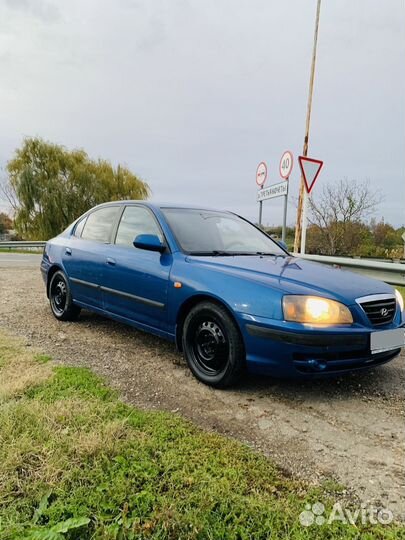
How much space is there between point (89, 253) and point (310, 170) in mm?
4506

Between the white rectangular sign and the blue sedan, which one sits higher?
the white rectangular sign

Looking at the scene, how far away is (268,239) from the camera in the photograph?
441 centimetres

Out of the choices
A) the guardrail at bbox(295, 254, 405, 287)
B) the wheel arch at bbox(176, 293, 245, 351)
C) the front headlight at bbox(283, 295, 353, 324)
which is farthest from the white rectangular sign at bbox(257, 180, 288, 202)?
the front headlight at bbox(283, 295, 353, 324)

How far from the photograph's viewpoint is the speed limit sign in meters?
7.40

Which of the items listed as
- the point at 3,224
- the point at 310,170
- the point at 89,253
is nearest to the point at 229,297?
the point at 89,253

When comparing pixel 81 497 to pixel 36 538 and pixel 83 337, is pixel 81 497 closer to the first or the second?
pixel 36 538

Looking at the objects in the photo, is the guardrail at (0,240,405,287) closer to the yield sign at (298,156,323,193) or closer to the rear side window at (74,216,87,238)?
the yield sign at (298,156,323,193)

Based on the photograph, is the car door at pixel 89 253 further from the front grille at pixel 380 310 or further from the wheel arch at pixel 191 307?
the front grille at pixel 380 310

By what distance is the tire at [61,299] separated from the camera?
4809 millimetres

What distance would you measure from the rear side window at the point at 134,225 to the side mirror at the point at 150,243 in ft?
0.74

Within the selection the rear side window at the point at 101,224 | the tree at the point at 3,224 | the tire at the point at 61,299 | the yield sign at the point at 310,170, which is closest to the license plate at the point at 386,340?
the rear side window at the point at 101,224

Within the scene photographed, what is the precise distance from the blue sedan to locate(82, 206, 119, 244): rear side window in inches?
0.8

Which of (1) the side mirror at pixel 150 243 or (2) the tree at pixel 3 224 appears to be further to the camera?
(2) the tree at pixel 3 224
